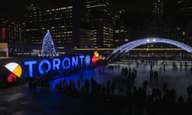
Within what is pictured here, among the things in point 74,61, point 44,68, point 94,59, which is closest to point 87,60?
point 94,59

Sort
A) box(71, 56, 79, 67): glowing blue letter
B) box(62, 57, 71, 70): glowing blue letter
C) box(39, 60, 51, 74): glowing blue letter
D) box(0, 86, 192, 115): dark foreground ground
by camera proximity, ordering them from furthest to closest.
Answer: box(71, 56, 79, 67): glowing blue letter → box(62, 57, 71, 70): glowing blue letter → box(39, 60, 51, 74): glowing blue letter → box(0, 86, 192, 115): dark foreground ground

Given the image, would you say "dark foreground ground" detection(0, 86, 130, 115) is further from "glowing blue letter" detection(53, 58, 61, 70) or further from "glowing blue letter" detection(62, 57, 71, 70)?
"glowing blue letter" detection(62, 57, 71, 70)

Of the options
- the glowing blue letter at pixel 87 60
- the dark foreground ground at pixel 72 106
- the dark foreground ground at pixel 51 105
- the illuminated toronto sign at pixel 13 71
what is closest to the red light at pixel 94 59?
the glowing blue letter at pixel 87 60

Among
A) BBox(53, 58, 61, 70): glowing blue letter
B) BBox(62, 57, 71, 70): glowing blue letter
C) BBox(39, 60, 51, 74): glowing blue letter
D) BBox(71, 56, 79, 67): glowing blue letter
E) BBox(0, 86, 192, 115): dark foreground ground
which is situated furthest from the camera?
BBox(71, 56, 79, 67): glowing blue letter

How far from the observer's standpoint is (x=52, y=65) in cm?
3834

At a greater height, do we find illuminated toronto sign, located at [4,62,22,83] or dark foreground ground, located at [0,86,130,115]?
illuminated toronto sign, located at [4,62,22,83]

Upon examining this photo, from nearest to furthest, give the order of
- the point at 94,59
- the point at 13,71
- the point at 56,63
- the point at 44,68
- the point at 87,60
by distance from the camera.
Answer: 1. the point at 13,71
2. the point at 44,68
3. the point at 56,63
4. the point at 87,60
5. the point at 94,59

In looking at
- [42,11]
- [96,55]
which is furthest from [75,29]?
[96,55]

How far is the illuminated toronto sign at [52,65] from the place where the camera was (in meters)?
32.6

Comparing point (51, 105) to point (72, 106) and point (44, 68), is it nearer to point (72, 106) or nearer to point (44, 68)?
point (72, 106)

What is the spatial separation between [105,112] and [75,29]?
134m

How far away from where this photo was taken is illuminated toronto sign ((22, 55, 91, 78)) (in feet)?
107

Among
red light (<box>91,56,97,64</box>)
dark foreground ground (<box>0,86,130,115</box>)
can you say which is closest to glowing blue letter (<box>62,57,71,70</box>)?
red light (<box>91,56,97,64</box>)

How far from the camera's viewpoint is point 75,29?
15000 cm
